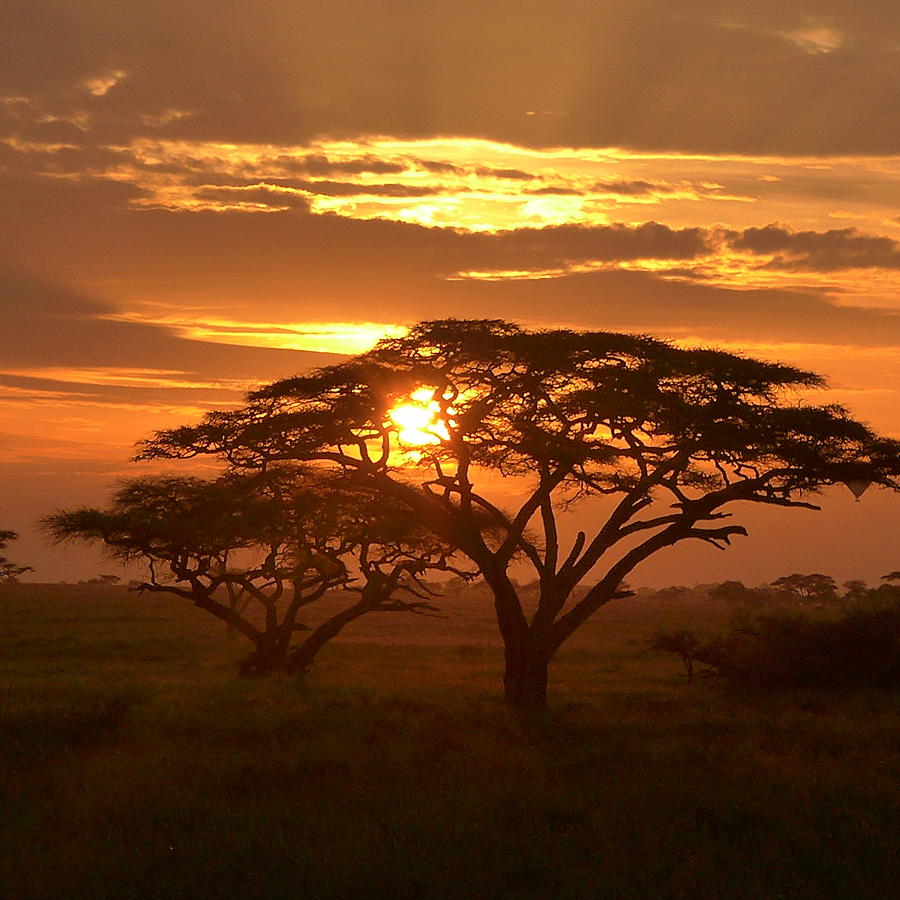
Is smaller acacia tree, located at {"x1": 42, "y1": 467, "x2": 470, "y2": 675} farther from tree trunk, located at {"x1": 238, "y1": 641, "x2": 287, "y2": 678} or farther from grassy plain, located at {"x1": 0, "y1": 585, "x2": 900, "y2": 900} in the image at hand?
→ grassy plain, located at {"x1": 0, "y1": 585, "x2": 900, "y2": 900}

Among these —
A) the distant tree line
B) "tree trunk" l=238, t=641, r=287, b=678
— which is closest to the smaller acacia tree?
"tree trunk" l=238, t=641, r=287, b=678

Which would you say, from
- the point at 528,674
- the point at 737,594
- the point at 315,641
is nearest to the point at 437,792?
the point at 528,674

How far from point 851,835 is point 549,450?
457 inches

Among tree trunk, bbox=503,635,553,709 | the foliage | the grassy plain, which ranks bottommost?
the grassy plain

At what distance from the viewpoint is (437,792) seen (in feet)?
48.7

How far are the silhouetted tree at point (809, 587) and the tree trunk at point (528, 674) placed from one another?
75.8m

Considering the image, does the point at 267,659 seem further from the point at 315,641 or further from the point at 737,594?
the point at 737,594

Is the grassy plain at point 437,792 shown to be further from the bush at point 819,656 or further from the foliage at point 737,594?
the foliage at point 737,594

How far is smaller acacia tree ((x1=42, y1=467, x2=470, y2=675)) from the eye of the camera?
28.8m

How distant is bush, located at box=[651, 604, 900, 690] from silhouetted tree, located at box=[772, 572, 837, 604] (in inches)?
2750

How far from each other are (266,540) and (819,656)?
1390cm

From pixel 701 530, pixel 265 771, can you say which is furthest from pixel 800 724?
pixel 265 771

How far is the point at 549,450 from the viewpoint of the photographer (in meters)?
23.4

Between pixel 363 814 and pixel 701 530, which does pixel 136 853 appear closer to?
pixel 363 814
